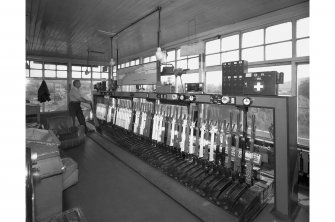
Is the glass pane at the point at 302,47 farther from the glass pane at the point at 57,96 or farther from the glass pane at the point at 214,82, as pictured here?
the glass pane at the point at 57,96

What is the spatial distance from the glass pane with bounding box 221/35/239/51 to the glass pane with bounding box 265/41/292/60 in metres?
0.96

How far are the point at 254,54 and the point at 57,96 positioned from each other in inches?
412

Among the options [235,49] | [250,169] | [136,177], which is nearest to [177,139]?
[136,177]

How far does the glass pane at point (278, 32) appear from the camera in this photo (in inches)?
185

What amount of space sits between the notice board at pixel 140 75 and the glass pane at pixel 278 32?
10.0 feet

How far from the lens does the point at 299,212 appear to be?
7.91ft

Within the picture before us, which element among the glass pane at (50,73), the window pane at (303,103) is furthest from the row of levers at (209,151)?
the glass pane at (50,73)

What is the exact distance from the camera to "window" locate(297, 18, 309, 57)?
434cm

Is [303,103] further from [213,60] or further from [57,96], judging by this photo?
[57,96]

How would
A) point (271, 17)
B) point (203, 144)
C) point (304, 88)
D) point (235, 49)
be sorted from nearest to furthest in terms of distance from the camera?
1. point (203, 144)
2. point (304, 88)
3. point (271, 17)
4. point (235, 49)

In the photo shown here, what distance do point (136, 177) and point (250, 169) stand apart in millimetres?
1840

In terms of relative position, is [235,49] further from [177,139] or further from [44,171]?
[44,171]
